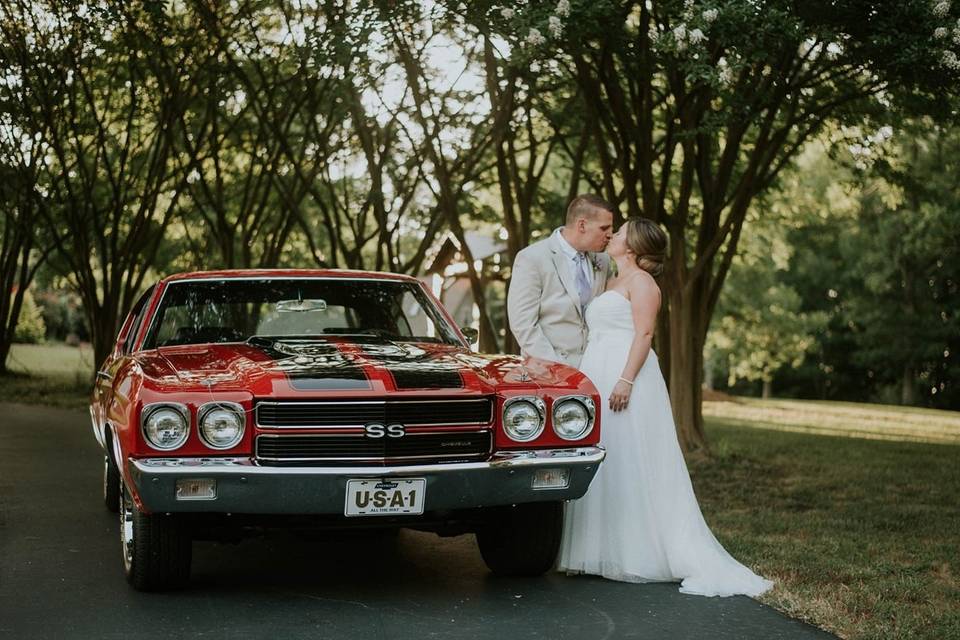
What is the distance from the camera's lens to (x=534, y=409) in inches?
230

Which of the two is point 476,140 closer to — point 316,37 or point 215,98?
point 215,98

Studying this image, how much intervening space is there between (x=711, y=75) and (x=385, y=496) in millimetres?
4538

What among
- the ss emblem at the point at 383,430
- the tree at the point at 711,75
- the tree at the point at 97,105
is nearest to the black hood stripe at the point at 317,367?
the ss emblem at the point at 383,430

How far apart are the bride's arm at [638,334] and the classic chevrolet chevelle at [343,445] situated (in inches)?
18.9

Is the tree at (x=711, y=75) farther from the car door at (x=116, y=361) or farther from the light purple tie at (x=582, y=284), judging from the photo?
the car door at (x=116, y=361)

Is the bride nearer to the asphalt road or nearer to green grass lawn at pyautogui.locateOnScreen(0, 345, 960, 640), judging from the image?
the asphalt road

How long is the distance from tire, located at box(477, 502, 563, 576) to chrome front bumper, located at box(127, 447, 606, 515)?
17.9 inches

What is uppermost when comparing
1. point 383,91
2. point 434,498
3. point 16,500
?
point 383,91

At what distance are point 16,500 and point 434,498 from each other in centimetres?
494

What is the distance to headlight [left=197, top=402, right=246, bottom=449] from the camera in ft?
17.6

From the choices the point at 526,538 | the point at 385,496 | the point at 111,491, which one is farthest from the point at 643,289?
the point at 111,491

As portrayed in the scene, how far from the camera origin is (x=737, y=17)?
8.72m

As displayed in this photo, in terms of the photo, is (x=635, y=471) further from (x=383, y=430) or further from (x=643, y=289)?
(x=383, y=430)

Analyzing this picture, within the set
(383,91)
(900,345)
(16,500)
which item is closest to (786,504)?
(16,500)
